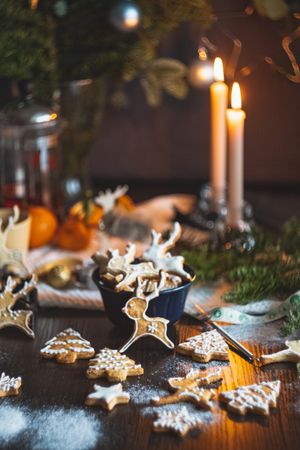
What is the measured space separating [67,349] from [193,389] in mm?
178

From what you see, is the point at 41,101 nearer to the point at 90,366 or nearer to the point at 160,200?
the point at 160,200

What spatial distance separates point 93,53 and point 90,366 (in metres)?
0.70

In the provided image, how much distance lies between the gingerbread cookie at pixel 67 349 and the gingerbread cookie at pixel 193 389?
0.42ft

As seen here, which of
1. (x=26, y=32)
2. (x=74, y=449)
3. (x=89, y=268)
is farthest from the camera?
(x=26, y=32)

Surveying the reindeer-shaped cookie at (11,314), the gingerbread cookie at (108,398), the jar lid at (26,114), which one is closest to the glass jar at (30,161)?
the jar lid at (26,114)

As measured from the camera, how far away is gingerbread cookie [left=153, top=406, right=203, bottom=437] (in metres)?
0.73

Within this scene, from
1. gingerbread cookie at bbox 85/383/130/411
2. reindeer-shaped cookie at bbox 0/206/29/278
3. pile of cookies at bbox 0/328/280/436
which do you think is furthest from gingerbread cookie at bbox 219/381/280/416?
reindeer-shaped cookie at bbox 0/206/29/278

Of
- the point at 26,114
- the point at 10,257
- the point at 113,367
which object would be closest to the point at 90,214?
the point at 26,114

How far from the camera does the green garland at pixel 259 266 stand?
1.01 metres

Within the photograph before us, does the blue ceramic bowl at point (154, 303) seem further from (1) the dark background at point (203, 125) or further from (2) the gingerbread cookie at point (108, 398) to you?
(1) the dark background at point (203, 125)

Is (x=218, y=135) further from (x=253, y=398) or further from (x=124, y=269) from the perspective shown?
(x=253, y=398)

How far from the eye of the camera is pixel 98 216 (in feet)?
4.42

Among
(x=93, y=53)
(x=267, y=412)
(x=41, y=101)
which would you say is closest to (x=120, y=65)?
(x=93, y=53)

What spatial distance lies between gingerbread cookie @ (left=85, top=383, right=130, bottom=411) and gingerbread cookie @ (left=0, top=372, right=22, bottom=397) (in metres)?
0.08
